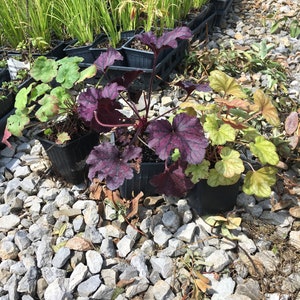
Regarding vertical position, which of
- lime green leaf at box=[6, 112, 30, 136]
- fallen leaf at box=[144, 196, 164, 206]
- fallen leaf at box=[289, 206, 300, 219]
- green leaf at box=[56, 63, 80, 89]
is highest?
green leaf at box=[56, 63, 80, 89]

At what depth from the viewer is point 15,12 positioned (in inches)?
96.1

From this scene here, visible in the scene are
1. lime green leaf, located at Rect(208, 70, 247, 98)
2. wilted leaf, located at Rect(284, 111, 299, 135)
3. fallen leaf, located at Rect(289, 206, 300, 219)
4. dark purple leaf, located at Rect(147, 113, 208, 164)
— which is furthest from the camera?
wilted leaf, located at Rect(284, 111, 299, 135)

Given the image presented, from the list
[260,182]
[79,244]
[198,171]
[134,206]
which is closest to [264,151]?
[260,182]

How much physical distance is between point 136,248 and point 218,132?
60cm

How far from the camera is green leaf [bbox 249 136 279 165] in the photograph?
4.41 ft

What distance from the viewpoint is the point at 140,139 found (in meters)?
1.52

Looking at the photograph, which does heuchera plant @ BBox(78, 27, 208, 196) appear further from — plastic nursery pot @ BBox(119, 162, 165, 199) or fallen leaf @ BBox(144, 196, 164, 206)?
fallen leaf @ BBox(144, 196, 164, 206)

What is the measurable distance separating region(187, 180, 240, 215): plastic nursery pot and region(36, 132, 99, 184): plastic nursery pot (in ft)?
1.79

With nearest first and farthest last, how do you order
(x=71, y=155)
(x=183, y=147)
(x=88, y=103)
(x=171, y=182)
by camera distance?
1. (x=183, y=147)
2. (x=171, y=182)
3. (x=88, y=103)
4. (x=71, y=155)

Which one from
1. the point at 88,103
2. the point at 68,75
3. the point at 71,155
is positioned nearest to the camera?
the point at 88,103

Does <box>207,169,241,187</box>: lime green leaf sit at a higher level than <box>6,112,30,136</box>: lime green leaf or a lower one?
lower

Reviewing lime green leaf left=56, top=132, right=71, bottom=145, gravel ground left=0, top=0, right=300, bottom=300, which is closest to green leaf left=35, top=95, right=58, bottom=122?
lime green leaf left=56, top=132, right=71, bottom=145

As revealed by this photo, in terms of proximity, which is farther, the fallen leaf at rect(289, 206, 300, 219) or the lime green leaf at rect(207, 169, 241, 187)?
the fallen leaf at rect(289, 206, 300, 219)

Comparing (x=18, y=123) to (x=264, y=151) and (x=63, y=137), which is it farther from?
(x=264, y=151)
